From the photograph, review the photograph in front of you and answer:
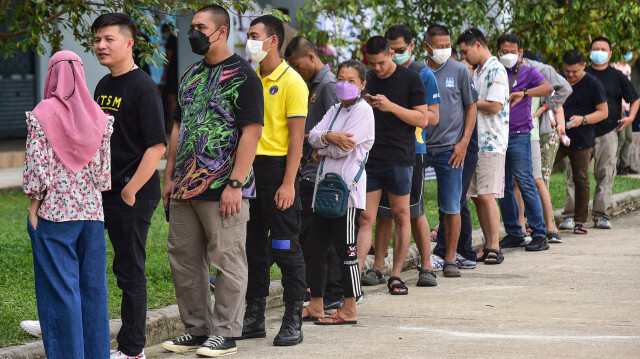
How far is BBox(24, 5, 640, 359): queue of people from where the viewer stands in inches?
200

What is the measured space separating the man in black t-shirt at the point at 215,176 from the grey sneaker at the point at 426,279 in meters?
2.56

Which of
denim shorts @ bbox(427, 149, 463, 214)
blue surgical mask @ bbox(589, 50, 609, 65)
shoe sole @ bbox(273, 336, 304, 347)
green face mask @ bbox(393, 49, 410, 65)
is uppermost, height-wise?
blue surgical mask @ bbox(589, 50, 609, 65)

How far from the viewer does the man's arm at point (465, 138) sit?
28.4 ft

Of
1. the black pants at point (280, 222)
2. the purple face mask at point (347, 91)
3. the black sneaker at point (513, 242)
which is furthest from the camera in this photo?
the black sneaker at point (513, 242)

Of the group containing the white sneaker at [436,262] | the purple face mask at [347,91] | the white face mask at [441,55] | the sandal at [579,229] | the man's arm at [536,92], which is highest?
the white face mask at [441,55]

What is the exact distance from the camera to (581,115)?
37.6 feet

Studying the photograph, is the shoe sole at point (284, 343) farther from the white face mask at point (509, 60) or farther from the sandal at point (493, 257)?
the white face mask at point (509, 60)

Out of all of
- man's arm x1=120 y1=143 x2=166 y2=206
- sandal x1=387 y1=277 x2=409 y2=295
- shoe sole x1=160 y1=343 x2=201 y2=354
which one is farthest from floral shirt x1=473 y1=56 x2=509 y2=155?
man's arm x1=120 y1=143 x2=166 y2=206

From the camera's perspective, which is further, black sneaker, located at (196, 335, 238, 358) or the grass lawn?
the grass lawn

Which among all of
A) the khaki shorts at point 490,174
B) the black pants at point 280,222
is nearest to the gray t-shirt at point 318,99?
the black pants at point 280,222

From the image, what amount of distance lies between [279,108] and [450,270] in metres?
2.99

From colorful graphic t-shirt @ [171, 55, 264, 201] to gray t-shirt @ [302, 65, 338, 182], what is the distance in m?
1.46

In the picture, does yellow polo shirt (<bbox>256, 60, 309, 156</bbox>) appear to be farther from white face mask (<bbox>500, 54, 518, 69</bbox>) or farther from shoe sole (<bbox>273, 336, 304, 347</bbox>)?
white face mask (<bbox>500, 54, 518, 69</bbox>)

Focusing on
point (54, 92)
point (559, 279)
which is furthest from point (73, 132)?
point (559, 279)
